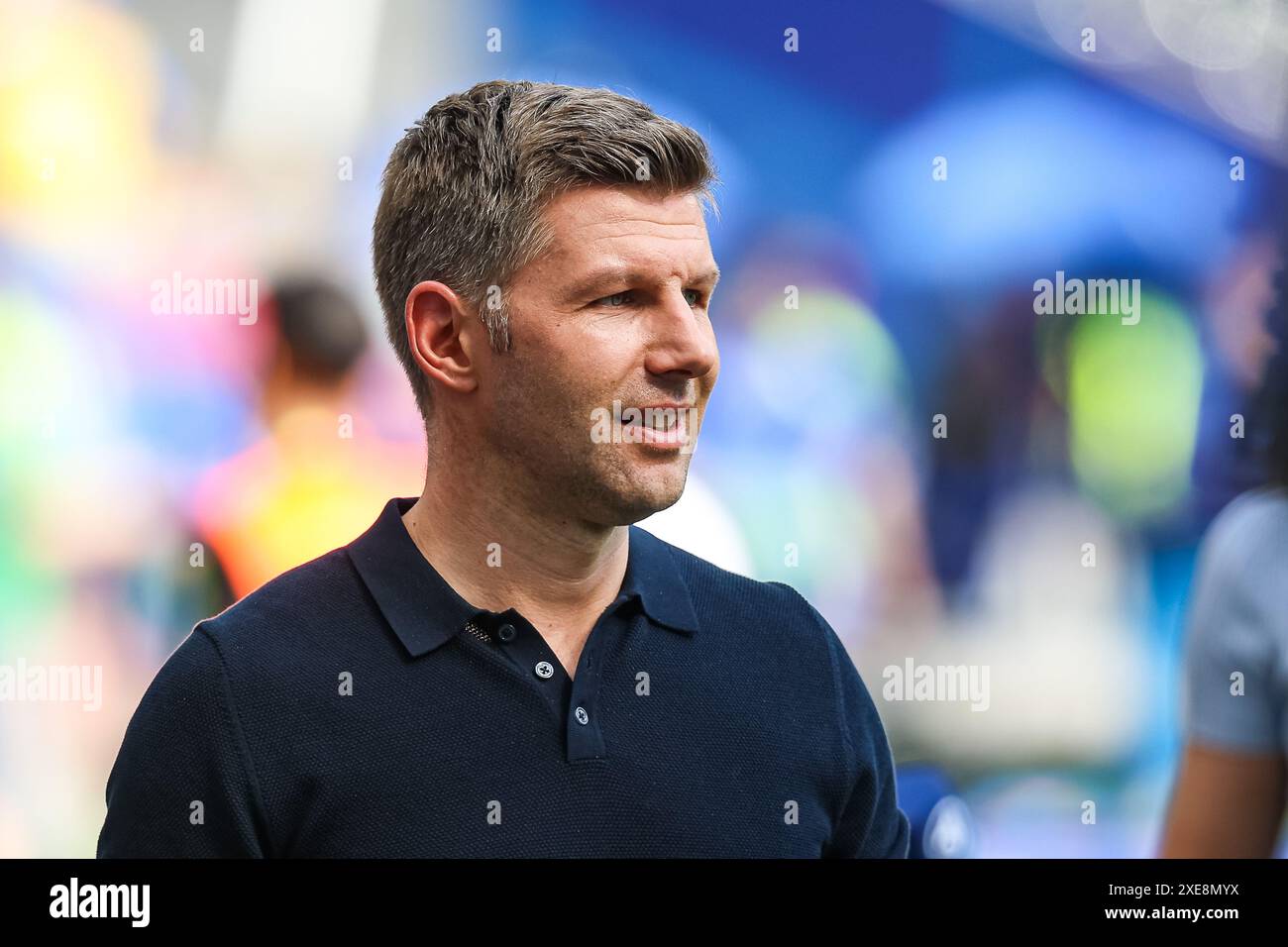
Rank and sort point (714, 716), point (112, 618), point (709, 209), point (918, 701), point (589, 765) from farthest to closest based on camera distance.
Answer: point (918, 701), point (112, 618), point (709, 209), point (714, 716), point (589, 765)

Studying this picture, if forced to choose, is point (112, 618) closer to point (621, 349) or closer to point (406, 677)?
point (406, 677)

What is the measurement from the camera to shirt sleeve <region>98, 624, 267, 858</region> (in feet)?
4.95

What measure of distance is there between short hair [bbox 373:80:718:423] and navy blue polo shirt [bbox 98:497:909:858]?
36 cm

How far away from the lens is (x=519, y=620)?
1653mm

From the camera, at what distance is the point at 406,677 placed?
1.61 m

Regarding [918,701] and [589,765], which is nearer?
[589,765]

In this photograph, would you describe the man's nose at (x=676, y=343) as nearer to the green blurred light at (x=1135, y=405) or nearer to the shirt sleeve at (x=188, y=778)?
the shirt sleeve at (x=188, y=778)

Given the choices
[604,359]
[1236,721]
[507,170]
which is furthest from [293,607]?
[1236,721]

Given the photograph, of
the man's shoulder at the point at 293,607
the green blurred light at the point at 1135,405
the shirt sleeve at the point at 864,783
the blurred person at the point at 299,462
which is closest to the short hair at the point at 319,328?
the blurred person at the point at 299,462

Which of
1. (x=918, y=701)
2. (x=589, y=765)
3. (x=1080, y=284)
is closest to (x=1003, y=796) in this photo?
(x=918, y=701)

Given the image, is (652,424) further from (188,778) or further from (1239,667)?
(1239,667)

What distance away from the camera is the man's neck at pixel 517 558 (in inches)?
66.8

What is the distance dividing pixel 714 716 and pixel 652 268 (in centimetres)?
62

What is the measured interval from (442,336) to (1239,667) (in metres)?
1.42
